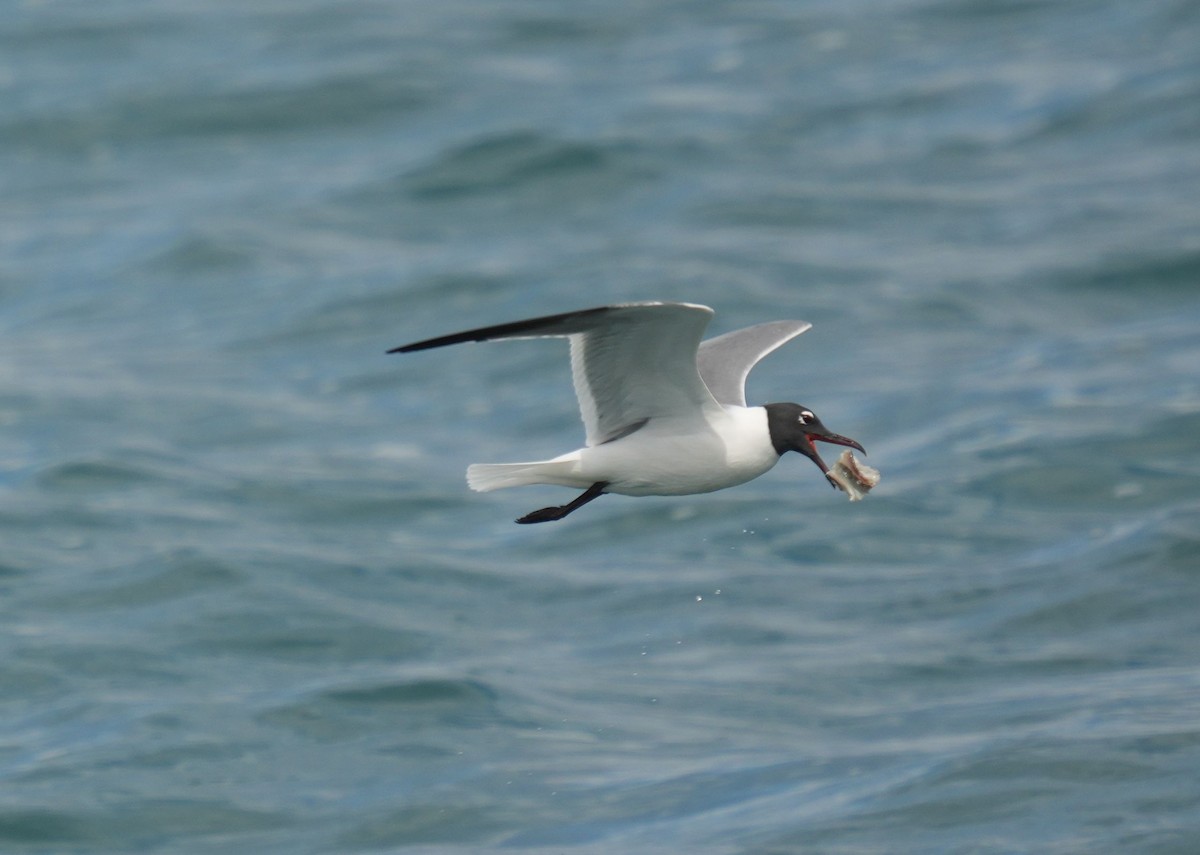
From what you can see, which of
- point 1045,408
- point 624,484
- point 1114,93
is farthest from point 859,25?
point 624,484

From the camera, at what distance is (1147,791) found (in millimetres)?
11227

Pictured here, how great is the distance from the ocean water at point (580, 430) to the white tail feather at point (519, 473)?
341cm

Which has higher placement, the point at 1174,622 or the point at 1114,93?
the point at 1114,93

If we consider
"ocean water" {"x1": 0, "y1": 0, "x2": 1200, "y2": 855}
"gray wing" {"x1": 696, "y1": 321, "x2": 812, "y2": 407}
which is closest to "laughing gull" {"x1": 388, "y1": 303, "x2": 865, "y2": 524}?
"gray wing" {"x1": 696, "y1": 321, "x2": 812, "y2": 407}

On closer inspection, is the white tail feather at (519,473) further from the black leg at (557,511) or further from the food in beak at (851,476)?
the food in beak at (851,476)

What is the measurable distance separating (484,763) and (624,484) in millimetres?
4182

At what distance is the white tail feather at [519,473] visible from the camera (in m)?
8.20

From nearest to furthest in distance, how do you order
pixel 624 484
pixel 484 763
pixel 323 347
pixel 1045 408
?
pixel 624 484 → pixel 484 763 → pixel 1045 408 → pixel 323 347

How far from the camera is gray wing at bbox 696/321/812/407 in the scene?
9.27 m

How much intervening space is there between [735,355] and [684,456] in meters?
1.39

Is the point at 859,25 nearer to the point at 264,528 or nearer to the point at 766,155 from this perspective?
the point at 766,155

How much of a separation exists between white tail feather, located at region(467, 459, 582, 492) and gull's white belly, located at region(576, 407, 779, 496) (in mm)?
85

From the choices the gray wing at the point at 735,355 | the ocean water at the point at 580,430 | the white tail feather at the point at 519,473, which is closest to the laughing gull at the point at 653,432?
the white tail feather at the point at 519,473

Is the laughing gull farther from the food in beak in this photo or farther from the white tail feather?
the food in beak
